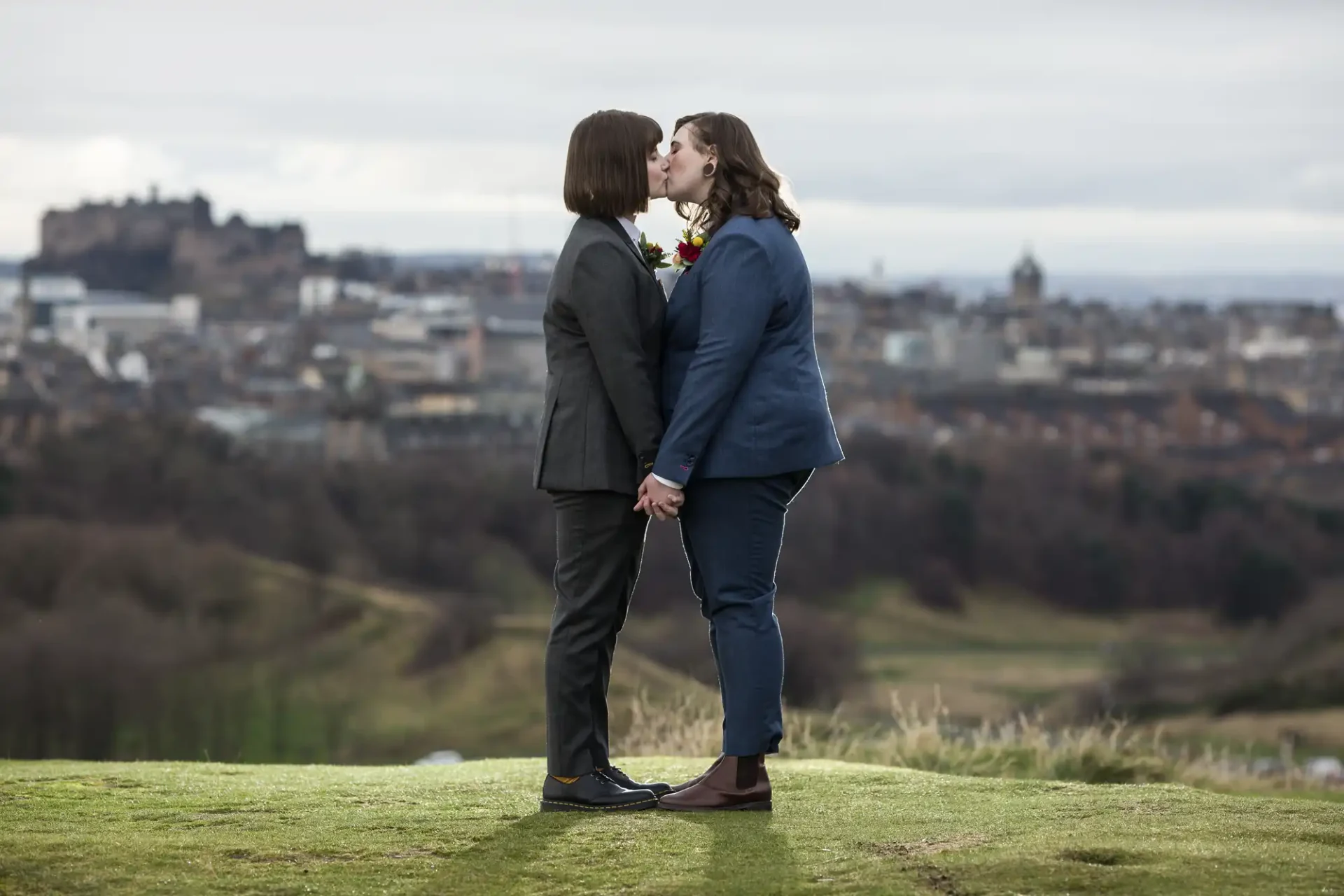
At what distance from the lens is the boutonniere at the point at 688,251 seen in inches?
193

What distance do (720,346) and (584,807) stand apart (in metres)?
1.21

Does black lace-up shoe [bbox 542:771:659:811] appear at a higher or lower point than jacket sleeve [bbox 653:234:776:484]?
lower

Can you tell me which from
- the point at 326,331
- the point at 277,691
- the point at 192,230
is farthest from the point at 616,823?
the point at 192,230

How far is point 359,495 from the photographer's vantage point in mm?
86312

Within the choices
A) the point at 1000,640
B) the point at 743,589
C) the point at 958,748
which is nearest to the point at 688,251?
the point at 743,589

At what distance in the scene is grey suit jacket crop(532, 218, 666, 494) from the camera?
15.3 ft

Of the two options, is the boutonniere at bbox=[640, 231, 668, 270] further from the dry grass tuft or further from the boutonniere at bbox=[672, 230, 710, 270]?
the dry grass tuft

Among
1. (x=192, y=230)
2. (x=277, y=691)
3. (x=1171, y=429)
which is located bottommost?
(x=277, y=691)

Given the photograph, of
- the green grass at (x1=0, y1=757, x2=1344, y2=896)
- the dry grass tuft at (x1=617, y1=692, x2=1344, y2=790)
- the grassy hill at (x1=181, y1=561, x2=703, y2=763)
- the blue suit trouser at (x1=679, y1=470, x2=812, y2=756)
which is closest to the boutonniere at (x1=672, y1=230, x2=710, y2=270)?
the blue suit trouser at (x1=679, y1=470, x2=812, y2=756)

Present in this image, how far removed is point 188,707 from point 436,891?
54881 millimetres

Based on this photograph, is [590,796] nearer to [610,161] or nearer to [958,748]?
[610,161]

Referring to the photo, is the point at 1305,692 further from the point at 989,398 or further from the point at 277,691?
the point at 989,398

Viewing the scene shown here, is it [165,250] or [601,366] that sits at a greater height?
[165,250]

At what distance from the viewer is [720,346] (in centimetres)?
466
